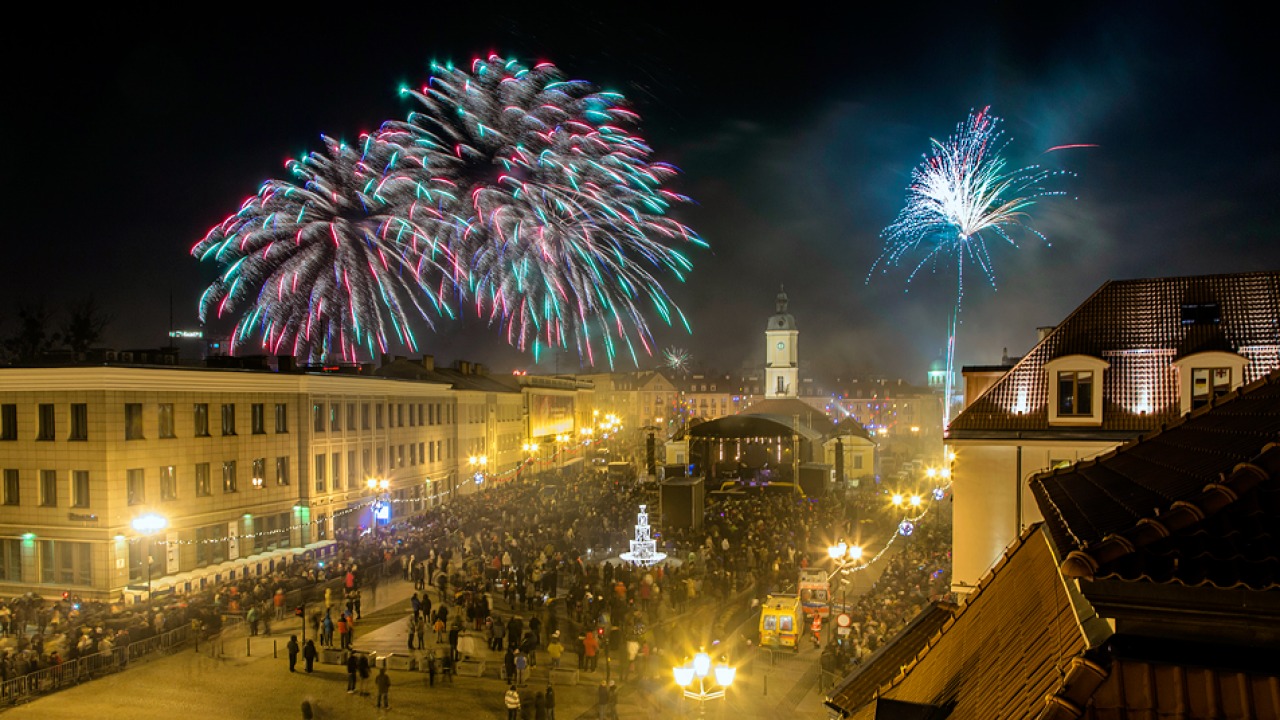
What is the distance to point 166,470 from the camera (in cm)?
2884

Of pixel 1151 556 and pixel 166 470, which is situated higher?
pixel 1151 556

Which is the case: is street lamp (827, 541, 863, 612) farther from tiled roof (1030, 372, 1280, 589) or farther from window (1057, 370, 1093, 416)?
tiled roof (1030, 372, 1280, 589)

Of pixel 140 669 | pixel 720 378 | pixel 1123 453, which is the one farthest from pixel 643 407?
pixel 1123 453

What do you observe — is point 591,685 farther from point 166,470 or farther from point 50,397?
point 50,397

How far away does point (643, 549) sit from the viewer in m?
31.2

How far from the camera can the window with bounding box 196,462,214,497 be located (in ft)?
99.0

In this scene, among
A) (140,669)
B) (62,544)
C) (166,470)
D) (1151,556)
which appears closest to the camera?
(1151,556)

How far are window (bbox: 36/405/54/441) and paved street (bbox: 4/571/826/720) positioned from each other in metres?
12.1

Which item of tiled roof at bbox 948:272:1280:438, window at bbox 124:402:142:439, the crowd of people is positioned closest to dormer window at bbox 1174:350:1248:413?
tiled roof at bbox 948:272:1280:438

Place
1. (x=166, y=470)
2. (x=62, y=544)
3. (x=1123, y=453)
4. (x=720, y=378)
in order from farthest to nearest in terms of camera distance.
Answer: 1. (x=720, y=378)
2. (x=166, y=470)
3. (x=62, y=544)
4. (x=1123, y=453)

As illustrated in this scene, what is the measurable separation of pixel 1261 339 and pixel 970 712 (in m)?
14.9

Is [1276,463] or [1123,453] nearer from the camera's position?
[1276,463]

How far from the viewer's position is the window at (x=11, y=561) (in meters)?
27.6

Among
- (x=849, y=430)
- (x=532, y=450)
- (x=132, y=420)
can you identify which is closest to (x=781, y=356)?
(x=849, y=430)
